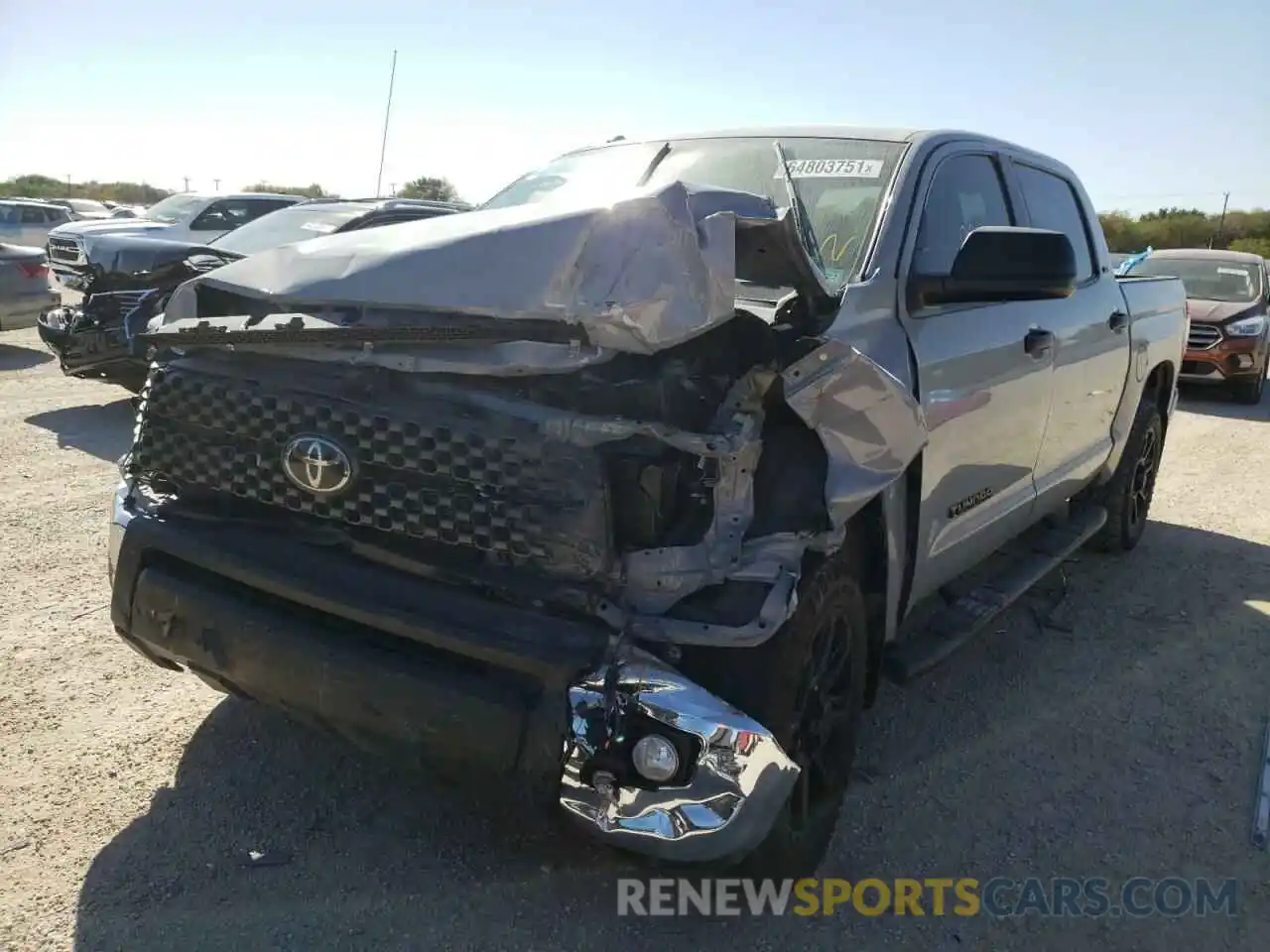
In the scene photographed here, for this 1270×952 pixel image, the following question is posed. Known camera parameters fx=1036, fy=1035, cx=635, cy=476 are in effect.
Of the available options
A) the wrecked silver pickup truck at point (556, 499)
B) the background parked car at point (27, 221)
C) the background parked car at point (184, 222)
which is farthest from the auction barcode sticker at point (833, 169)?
the background parked car at point (27, 221)

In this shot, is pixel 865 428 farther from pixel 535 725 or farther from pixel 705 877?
pixel 705 877

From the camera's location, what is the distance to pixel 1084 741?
12.1 feet

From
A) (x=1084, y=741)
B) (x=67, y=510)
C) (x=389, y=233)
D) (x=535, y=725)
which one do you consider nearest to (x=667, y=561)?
(x=535, y=725)

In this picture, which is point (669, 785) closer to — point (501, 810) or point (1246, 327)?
point (501, 810)

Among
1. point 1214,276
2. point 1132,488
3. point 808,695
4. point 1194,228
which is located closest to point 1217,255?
point 1214,276

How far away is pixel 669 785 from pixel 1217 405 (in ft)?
39.6

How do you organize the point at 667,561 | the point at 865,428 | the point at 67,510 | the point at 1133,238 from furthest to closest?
the point at 1133,238 → the point at 67,510 → the point at 865,428 → the point at 667,561

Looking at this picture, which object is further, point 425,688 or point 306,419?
point 306,419

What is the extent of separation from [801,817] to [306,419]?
1615mm

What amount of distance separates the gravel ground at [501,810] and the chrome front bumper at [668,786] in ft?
0.81

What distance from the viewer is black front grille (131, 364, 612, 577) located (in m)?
2.33

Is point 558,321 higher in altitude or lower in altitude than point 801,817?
higher

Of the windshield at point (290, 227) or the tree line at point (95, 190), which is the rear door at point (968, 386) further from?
the tree line at point (95, 190)

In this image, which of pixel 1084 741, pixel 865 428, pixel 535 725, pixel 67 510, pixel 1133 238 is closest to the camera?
pixel 535 725
